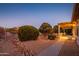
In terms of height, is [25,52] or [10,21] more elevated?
[10,21]

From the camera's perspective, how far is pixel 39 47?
277 inches

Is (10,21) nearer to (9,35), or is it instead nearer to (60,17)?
(9,35)

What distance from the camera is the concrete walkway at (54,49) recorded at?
7020 mm

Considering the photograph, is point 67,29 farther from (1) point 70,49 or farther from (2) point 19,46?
(2) point 19,46

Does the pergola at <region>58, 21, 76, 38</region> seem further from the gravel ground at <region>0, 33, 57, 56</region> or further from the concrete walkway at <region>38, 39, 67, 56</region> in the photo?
the gravel ground at <region>0, 33, 57, 56</region>

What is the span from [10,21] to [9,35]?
0.70ft

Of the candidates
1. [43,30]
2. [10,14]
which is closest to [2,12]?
[10,14]

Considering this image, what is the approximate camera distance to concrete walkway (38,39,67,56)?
23.0 feet

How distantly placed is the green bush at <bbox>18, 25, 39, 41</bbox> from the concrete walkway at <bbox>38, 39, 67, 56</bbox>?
0.26m

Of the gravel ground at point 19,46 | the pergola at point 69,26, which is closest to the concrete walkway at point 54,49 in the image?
the gravel ground at point 19,46

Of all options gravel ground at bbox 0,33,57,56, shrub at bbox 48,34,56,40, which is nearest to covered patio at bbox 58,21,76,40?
shrub at bbox 48,34,56,40

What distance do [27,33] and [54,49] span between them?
471 millimetres

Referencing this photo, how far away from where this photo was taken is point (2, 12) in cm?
698

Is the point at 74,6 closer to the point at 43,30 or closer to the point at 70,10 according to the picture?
the point at 70,10
